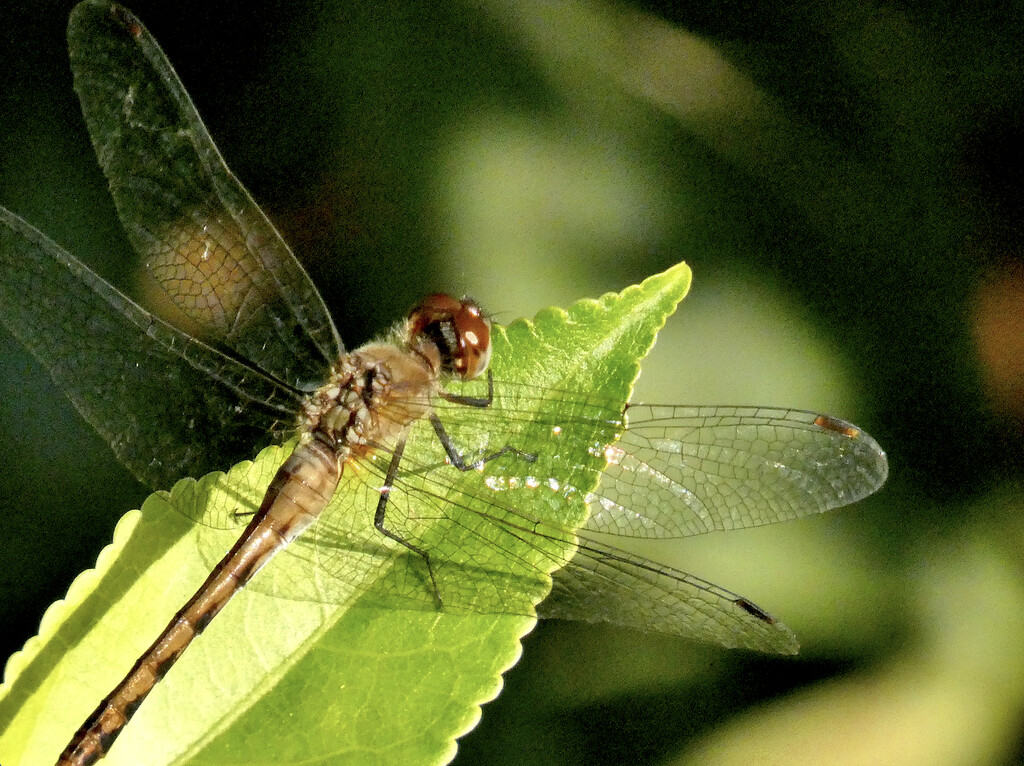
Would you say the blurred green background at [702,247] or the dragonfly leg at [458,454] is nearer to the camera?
the dragonfly leg at [458,454]

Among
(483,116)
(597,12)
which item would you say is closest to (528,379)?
(483,116)

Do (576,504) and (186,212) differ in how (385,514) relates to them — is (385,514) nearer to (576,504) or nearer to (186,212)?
(576,504)

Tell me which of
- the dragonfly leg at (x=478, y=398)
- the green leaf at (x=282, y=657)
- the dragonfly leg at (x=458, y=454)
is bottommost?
the green leaf at (x=282, y=657)

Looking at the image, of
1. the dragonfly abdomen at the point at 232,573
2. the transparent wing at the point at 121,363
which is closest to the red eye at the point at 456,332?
the dragonfly abdomen at the point at 232,573

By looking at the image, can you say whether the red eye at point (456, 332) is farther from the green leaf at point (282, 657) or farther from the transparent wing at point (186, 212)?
the green leaf at point (282, 657)

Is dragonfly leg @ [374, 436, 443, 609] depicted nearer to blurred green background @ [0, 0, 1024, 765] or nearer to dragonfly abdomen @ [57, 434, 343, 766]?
dragonfly abdomen @ [57, 434, 343, 766]

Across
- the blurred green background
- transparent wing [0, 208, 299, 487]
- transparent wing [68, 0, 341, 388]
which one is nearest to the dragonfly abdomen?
transparent wing [0, 208, 299, 487]

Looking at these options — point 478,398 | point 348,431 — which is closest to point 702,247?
point 478,398
